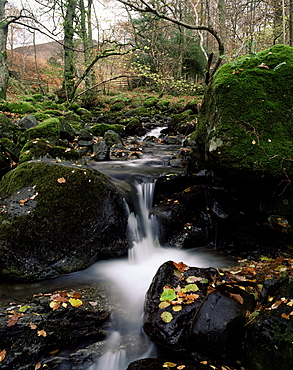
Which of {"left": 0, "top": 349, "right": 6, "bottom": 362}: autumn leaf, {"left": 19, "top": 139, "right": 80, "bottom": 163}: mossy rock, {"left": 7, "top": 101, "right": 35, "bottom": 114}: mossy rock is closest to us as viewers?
{"left": 0, "top": 349, "right": 6, "bottom": 362}: autumn leaf

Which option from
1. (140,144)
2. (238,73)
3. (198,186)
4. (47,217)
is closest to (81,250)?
(47,217)

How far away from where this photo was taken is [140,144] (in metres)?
9.84

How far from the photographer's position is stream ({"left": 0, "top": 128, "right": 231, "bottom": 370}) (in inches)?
113

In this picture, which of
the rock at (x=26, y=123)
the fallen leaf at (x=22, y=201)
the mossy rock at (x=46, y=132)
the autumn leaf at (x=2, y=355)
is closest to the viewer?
the autumn leaf at (x=2, y=355)

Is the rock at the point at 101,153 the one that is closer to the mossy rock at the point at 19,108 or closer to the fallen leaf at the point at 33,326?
the fallen leaf at the point at 33,326

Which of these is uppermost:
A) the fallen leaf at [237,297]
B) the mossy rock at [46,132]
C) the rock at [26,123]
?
the rock at [26,123]

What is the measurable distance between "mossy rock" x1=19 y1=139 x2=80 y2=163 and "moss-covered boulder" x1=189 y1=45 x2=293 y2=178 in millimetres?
3161

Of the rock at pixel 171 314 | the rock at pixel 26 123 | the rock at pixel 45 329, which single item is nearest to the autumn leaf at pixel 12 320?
the rock at pixel 45 329

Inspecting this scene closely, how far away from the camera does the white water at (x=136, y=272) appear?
2809mm

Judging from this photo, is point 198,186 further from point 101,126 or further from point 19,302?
point 101,126

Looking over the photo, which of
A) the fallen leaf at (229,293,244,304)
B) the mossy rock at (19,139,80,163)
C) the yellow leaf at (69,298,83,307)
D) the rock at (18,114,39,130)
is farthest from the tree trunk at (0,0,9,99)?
the fallen leaf at (229,293,244,304)

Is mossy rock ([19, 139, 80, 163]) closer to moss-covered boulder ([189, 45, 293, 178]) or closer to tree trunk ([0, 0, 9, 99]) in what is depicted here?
moss-covered boulder ([189, 45, 293, 178])

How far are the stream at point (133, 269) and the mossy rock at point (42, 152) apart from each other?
0.93m

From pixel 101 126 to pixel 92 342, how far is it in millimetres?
9018
